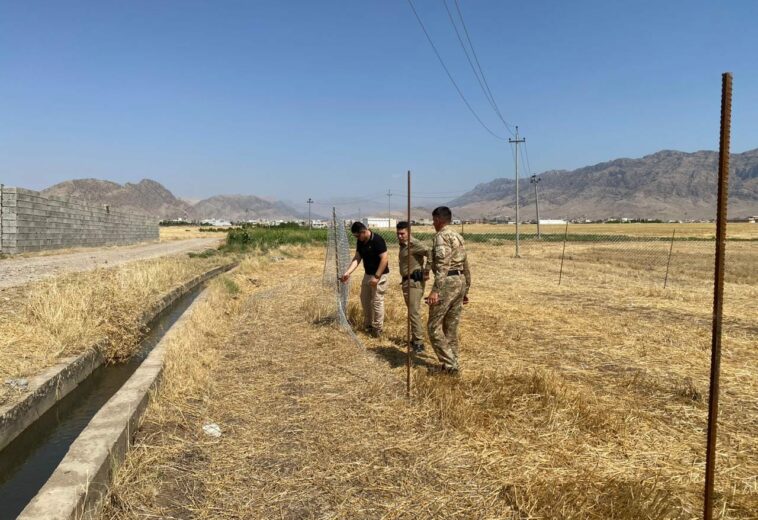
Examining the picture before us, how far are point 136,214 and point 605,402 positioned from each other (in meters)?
39.0

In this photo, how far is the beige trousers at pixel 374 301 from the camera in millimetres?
7631

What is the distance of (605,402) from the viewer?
5016 mm

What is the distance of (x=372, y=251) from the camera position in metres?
7.64

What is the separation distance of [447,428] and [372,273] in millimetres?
3632

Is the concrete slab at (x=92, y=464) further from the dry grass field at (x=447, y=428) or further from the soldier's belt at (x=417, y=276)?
the soldier's belt at (x=417, y=276)

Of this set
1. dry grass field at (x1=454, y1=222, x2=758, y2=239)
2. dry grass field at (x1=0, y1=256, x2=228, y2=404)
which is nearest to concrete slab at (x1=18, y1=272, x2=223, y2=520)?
dry grass field at (x1=0, y1=256, x2=228, y2=404)

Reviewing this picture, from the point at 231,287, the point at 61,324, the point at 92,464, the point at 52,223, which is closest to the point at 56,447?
the point at 92,464

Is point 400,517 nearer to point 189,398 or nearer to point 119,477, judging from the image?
point 119,477

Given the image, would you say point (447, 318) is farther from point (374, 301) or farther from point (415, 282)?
point (374, 301)

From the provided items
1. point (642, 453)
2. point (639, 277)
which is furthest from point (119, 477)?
point (639, 277)

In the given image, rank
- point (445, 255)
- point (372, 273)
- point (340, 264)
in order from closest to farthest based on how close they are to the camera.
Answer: point (445, 255) < point (372, 273) < point (340, 264)


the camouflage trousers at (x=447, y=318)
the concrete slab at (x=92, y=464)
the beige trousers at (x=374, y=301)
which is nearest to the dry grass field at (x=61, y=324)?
the concrete slab at (x=92, y=464)

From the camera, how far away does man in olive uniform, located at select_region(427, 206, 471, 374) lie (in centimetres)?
543

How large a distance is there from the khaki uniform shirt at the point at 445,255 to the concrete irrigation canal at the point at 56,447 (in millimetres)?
3095
